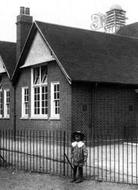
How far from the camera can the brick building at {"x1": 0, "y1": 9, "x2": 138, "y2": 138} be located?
19.2m

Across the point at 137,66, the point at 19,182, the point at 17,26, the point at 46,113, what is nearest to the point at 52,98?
the point at 46,113

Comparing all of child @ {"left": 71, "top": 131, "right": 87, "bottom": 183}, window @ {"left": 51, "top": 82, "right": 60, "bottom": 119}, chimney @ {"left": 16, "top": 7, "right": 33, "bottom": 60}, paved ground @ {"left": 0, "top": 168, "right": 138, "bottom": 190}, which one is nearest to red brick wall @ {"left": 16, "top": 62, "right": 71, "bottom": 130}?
window @ {"left": 51, "top": 82, "right": 60, "bottom": 119}

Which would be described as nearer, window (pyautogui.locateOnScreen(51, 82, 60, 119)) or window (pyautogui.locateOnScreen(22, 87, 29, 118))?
window (pyautogui.locateOnScreen(51, 82, 60, 119))

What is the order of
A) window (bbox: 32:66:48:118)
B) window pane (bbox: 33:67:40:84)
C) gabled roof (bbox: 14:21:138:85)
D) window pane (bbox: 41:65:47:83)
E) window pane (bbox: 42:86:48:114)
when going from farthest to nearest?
window pane (bbox: 33:67:40:84)
window pane (bbox: 41:65:47:83)
window (bbox: 32:66:48:118)
window pane (bbox: 42:86:48:114)
gabled roof (bbox: 14:21:138:85)

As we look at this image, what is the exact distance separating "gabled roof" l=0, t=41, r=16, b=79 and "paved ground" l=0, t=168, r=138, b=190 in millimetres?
14032

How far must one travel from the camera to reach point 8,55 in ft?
86.7

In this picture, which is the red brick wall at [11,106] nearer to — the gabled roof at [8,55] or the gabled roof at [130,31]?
the gabled roof at [8,55]

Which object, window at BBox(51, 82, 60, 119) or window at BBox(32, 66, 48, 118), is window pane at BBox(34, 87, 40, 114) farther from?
window at BBox(51, 82, 60, 119)

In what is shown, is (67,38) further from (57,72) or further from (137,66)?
(137,66)

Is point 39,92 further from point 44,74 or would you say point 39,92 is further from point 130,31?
point 130,31

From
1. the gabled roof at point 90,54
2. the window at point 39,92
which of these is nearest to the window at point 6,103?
the gabled roof at point 90,54

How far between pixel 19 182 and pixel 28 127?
12413 millimetres

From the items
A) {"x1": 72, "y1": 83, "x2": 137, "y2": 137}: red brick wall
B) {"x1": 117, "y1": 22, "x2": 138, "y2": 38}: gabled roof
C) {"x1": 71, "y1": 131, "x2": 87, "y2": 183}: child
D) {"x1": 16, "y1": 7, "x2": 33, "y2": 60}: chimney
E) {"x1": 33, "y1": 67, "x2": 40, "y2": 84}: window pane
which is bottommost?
{"x1": 71, "y1": 131, "x2": 87, "y2": 183}: child

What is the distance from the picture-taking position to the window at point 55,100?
798 inches
